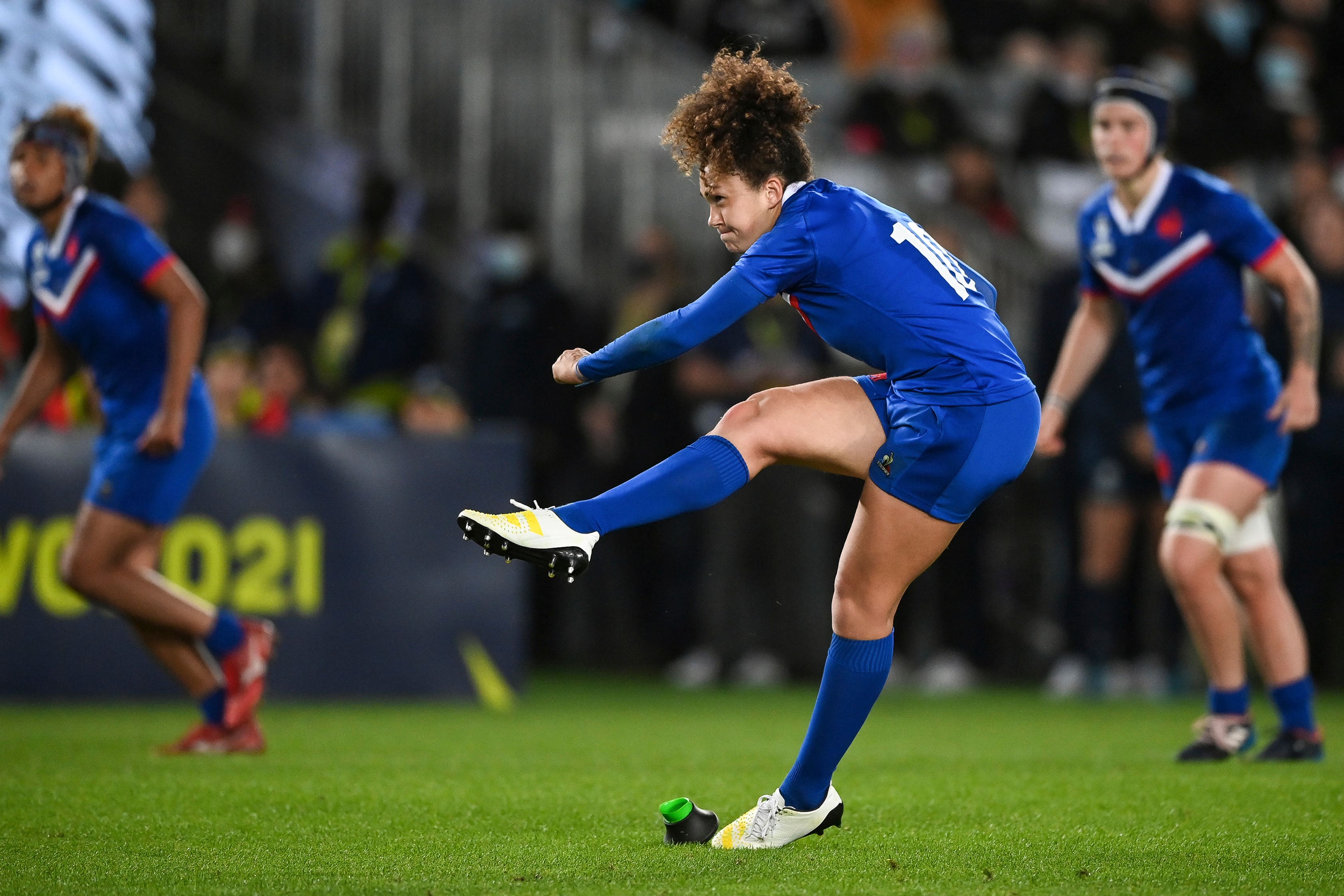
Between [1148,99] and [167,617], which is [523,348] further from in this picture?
[1148,99]

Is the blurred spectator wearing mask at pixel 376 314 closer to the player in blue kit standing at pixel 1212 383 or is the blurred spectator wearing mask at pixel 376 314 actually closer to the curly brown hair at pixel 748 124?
the player in blue kit standing at pixel 1212 383

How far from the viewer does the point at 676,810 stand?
14.1ft

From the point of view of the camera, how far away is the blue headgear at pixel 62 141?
6.35m

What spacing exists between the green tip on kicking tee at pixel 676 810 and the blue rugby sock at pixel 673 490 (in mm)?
824

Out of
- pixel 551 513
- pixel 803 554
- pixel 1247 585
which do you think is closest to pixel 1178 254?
pixel 1247 585

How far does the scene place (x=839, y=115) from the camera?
1296 centimetres

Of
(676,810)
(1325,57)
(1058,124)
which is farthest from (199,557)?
(1325,57)

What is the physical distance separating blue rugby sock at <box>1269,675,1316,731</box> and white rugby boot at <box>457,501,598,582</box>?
3.62 metres

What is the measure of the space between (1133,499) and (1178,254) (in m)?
3.81

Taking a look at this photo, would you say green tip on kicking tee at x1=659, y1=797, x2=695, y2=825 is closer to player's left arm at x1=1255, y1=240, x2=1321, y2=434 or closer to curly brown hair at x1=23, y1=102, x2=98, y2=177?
player's left arm at x1=1255, y1=240, x2=1321, y2=434

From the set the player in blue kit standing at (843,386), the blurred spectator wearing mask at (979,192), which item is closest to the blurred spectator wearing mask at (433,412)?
the blurred spectator wearing mask at (979,192)

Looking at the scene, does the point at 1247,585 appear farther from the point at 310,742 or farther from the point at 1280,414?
the point at 310,742

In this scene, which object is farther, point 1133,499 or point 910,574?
point 1133,499

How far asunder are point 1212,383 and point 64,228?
4.47m
